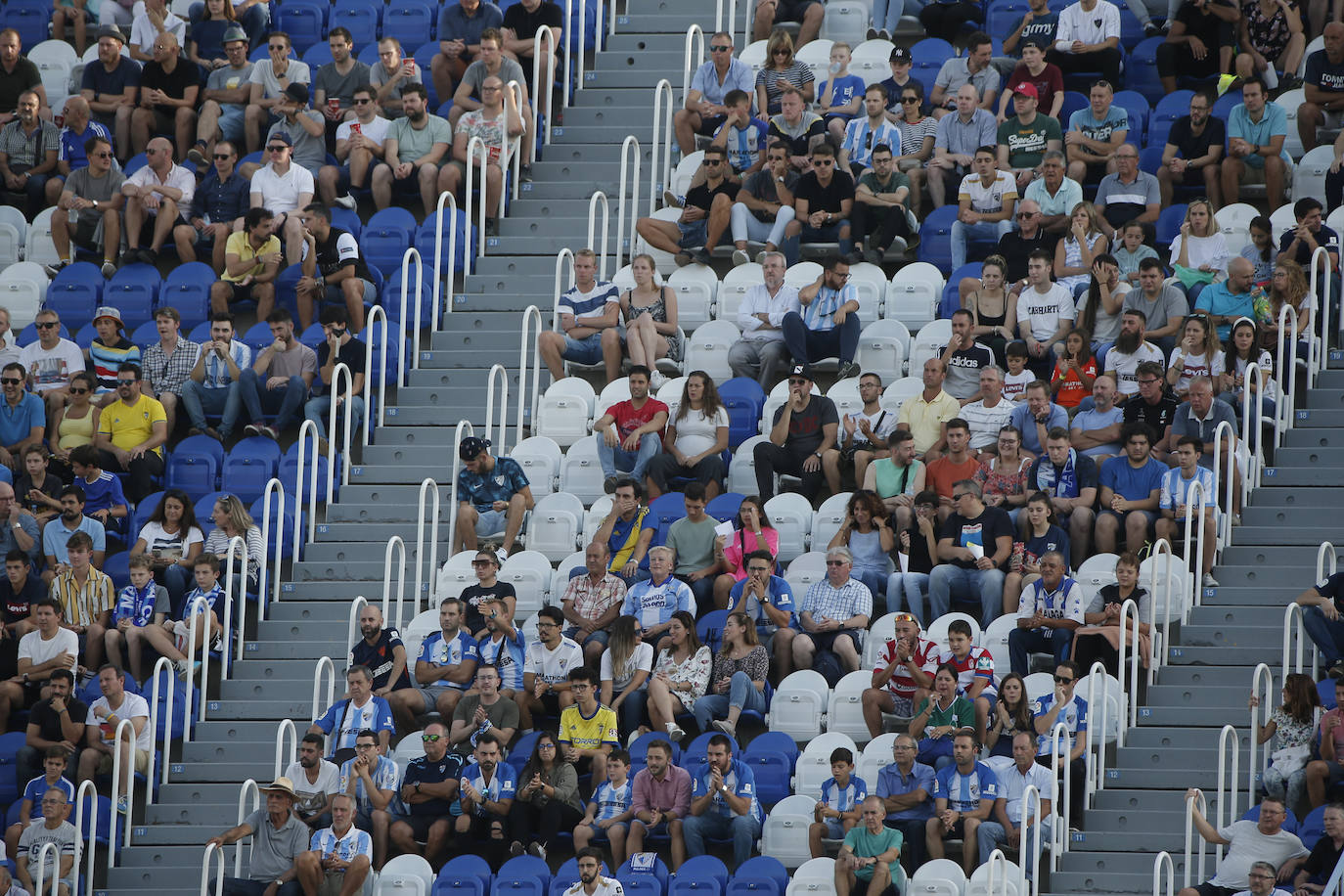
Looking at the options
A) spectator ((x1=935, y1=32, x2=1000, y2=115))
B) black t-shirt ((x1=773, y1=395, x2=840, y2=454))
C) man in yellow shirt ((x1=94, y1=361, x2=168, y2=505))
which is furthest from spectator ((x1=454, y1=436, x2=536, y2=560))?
spectator ((x1=935, y1=32, x2=1000, y2=115))

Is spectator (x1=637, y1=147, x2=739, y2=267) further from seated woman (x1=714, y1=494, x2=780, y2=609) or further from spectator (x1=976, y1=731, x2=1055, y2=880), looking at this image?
spectator (x1=976, y1=731, x2=1055, y2=880)

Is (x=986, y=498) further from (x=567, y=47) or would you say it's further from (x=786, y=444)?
(x=567, y=47)

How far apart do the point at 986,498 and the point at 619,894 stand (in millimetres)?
3875

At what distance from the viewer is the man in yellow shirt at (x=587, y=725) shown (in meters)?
14.8

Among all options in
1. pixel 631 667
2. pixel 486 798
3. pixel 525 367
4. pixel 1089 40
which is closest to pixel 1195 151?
pixel 1089 40

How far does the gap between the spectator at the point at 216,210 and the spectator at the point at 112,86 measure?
1.39 metres

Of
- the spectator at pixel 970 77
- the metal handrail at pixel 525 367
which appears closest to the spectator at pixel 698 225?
the metal handrail at pixel 525 367

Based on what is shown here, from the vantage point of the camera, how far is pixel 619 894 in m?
13.8

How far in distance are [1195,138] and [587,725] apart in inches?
277

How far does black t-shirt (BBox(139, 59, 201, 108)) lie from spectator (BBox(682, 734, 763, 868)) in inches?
352

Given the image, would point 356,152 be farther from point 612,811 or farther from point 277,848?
point 612,811

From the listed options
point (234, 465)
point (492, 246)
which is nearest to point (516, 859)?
point (234, 465)

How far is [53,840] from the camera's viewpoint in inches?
579

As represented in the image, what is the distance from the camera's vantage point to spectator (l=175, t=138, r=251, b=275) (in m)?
18.9
